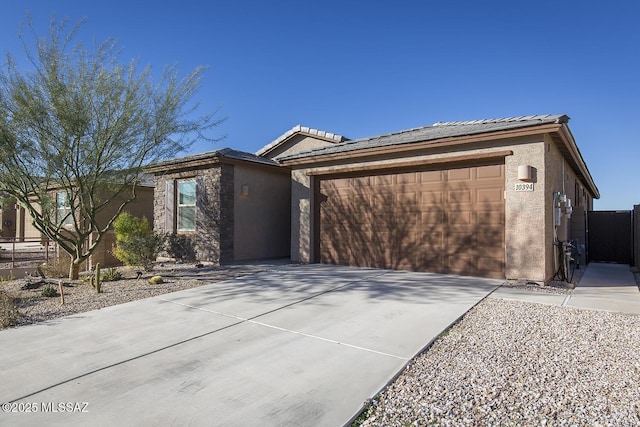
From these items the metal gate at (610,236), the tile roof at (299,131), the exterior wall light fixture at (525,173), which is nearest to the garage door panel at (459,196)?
the exterior wall light fixture at (525,173)

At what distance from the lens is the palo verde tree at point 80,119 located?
24.2ft

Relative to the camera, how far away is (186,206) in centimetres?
1178

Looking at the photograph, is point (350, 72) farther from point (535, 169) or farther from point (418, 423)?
point (418, 423)

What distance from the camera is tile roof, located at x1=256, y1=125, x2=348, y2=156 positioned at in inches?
705

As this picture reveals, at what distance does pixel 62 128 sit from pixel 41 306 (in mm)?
3590

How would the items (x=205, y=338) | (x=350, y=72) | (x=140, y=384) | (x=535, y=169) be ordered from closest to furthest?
1. (x=140, y=384)
2. (x=205, y=338)
3. (x=535, y=169)
4. (x=350, y=72)

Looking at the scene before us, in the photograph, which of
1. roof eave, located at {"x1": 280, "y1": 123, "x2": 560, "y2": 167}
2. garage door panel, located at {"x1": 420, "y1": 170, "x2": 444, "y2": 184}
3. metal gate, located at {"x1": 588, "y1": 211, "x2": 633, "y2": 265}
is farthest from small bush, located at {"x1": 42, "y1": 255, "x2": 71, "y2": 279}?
metal gate, located at {"x1": 588, "y1": 211, "x2": 633, "y2": 265}

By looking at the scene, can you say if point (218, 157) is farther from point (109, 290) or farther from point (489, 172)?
point (489, 172)

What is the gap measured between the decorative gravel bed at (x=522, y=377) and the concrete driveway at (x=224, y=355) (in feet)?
0.82

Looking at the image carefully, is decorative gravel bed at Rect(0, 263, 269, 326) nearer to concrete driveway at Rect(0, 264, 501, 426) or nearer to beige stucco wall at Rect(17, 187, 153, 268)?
concrete driveway at Rect(0, 264, 501, 426)

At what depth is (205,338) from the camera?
4598mm

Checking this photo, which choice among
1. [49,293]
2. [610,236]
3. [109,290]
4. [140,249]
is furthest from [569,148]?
[49,293]

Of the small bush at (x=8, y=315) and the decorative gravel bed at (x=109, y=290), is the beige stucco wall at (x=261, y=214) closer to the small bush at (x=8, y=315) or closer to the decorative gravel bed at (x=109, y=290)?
the decorative gravel bed at (x=109, y=290)

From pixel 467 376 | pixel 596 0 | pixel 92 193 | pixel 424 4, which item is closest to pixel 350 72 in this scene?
pixel 424 4
